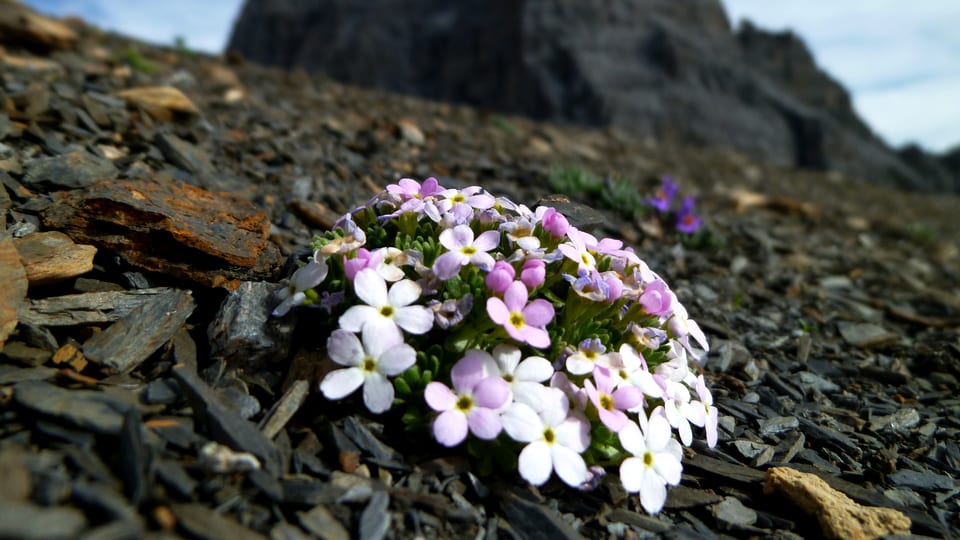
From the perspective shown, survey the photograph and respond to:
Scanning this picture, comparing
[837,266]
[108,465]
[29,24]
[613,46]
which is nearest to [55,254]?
[108,465]

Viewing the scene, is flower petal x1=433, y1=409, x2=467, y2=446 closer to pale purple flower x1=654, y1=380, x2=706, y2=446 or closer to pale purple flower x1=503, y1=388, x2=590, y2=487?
pale purple flower x1=503, y1=388, x2=590, y2=487

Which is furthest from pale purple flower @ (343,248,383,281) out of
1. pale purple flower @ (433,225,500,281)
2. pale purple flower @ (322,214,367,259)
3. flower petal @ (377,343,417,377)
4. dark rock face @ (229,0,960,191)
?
dark rock face @ (229,0,960,191)

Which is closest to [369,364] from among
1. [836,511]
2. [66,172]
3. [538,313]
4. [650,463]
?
[538,313]

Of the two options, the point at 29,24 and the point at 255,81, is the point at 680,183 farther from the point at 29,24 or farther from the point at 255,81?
the point at 29,24

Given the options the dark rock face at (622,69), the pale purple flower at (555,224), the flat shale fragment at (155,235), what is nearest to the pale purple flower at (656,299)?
the pale purple flower at (555,224)

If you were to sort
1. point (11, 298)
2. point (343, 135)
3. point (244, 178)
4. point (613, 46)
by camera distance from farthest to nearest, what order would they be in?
point (613, 46) < point (343, 135) < point (244, 178) < point (11, 298)

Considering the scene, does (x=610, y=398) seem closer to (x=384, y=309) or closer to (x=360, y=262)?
(x=384, y=309)
